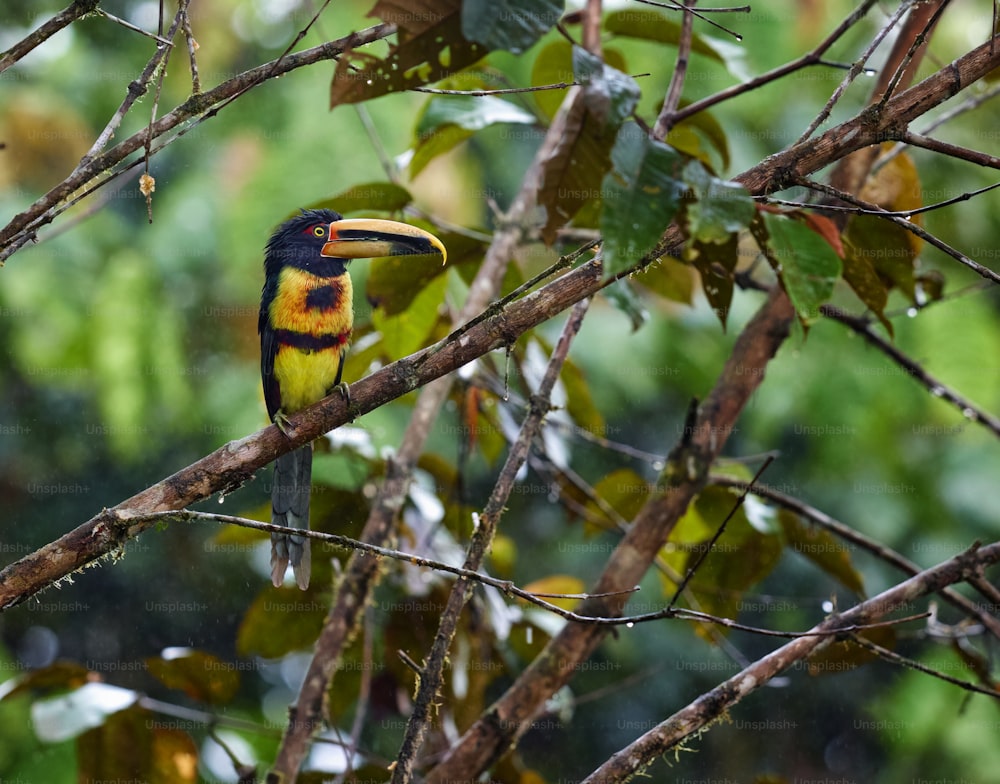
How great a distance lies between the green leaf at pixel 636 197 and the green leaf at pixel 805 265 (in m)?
0.39

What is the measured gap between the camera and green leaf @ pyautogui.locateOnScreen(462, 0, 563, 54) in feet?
4.21

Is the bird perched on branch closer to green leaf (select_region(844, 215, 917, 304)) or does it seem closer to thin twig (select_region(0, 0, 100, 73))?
thin twig (select_region(0, 0, 100, 73))

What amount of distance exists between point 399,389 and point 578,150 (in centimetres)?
59

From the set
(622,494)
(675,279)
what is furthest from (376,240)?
(622,494)

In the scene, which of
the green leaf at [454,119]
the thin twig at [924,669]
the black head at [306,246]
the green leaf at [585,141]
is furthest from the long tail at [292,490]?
the thin twig at [924,669]

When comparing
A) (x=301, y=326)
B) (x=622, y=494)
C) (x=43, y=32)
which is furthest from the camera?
(x=622, y=494)

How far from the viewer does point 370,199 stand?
8.54 feet

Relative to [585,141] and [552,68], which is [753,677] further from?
[552,68]

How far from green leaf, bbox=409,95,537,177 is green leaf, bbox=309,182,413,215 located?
0.50 feet

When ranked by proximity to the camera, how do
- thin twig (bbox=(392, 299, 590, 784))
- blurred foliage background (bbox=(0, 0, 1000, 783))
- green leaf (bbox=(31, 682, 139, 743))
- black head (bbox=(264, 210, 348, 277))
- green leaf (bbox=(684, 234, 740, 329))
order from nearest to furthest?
green leaf (bbox=(684, 234, 740, 329))
thin twig (bbox=(392, 299, 590, 784))
green leaf (bbox=(31, 682, 139, 743))
black head (bbox=(264, 210, 348, 277))
blurred foliage background (bbox=(0, 0, 1000, 783))

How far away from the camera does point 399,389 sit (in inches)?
72.8

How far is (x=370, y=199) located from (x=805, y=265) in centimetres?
129

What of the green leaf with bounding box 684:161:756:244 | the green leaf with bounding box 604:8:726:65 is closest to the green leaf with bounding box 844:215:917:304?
the green leaf with bounding box 604:8:726:65

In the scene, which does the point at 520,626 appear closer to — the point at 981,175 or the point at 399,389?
the point at 399,389
